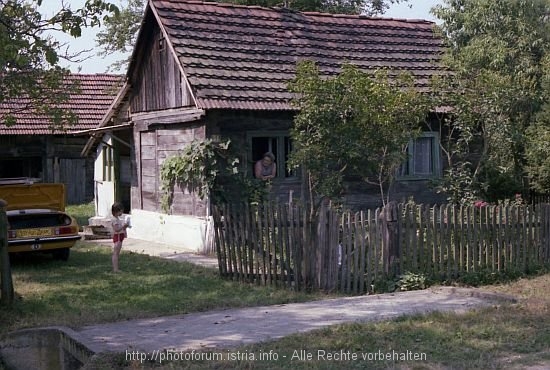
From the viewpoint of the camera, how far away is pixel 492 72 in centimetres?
1662

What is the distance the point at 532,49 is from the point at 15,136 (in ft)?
67.9

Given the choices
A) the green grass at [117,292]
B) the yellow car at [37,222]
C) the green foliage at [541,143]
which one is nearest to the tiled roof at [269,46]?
the green foliage at [541,143]

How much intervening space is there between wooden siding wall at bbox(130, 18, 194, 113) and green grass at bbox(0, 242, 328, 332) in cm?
428

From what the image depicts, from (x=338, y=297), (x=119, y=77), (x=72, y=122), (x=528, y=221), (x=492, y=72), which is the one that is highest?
(x=119, y=77)

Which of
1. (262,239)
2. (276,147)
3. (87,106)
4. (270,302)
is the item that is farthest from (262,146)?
(87,106)

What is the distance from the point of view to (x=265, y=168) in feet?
55.3

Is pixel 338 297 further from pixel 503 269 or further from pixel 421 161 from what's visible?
pixel 421 161

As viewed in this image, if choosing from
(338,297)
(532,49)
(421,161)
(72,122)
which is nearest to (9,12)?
(72,122)

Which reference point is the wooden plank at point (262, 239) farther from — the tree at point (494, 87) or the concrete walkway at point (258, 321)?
the tree at point (494, 87)

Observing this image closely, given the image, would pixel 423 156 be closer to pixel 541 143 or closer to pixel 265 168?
pixel 541 143

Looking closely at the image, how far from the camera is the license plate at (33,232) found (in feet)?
47.4

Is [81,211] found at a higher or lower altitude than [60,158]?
lower

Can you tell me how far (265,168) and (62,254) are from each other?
4590 mm

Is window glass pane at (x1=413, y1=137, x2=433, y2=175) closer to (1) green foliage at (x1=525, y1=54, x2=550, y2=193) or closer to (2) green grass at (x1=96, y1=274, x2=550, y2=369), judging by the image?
(1) green foliage at (x1=525, y1=54, x2=550, y2=193)
